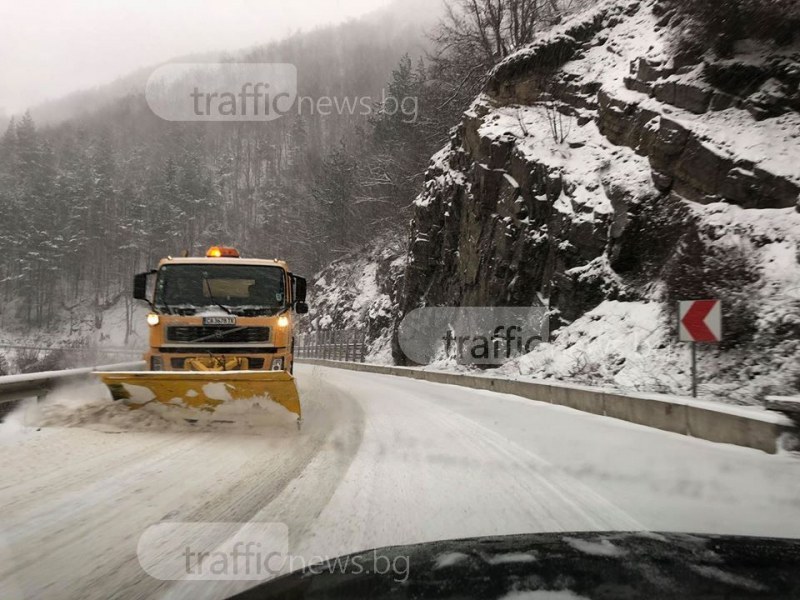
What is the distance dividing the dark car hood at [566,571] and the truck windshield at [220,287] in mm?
6535

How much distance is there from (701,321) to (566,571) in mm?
7273

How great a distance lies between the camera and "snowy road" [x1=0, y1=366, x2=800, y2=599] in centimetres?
326

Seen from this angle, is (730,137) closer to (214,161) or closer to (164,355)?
(164,355)

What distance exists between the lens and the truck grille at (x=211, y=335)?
7.83 metres

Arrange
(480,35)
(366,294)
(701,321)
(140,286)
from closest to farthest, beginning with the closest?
(701,321) < (140,286) < (480,35) < (366,294)

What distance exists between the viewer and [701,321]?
812 centimetres

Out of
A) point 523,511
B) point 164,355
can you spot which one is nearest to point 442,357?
point 164,355

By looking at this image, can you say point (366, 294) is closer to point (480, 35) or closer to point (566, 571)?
point (480, 35)

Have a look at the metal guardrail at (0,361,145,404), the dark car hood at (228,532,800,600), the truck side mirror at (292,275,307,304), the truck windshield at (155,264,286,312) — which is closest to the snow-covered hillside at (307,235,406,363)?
the truck side mirror at (292,275,307,304)

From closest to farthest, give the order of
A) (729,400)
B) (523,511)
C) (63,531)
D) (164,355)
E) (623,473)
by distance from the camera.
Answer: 1. (63,531)
2. (523,511)
3. (623,473)
4. (164,355)
5. (729,400)

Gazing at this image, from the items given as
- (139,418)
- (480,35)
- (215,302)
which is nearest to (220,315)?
(215,302)

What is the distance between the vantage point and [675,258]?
1312 cm

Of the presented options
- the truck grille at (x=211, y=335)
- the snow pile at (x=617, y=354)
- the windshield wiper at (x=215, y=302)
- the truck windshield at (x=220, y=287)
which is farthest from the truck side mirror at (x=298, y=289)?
the snow pile at (x=617, y=354)

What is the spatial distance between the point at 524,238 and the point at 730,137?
7.22 metres
